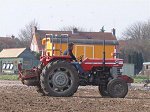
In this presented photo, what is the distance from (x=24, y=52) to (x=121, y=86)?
195 ft

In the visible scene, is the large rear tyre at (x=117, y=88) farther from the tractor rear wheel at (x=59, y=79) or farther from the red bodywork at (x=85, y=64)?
Answer: the tractor rear wheel at (x=59, y=79)

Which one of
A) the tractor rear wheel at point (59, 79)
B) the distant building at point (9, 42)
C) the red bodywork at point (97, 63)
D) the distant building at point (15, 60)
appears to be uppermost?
the distant building at point (9, 42)

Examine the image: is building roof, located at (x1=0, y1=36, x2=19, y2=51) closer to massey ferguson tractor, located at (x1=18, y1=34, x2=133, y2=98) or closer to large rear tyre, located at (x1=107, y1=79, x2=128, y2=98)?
massey ferguson tractor, located at (x1=18, y1=34, x2=133, y2=98)

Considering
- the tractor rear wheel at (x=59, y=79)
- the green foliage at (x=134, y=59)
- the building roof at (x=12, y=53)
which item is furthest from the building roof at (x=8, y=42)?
the tractor rear wheel at (x=59, y=79)

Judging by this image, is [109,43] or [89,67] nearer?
[89,67]

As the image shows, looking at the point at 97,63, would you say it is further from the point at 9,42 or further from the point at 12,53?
the point at 9,42

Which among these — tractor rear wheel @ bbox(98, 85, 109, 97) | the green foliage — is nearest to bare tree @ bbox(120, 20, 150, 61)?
the green foliage

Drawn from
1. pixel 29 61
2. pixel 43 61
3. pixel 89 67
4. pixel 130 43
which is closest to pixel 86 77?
pixel 89 67

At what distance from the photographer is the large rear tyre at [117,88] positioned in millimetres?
19625

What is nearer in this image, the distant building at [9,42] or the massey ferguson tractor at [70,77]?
the massey ferguson tractor at [70,77]

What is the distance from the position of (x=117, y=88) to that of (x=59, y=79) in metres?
2.35

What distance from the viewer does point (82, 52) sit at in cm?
2142

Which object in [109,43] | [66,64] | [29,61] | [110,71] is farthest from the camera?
[29,61]

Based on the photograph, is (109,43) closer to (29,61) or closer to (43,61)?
(43,61)
